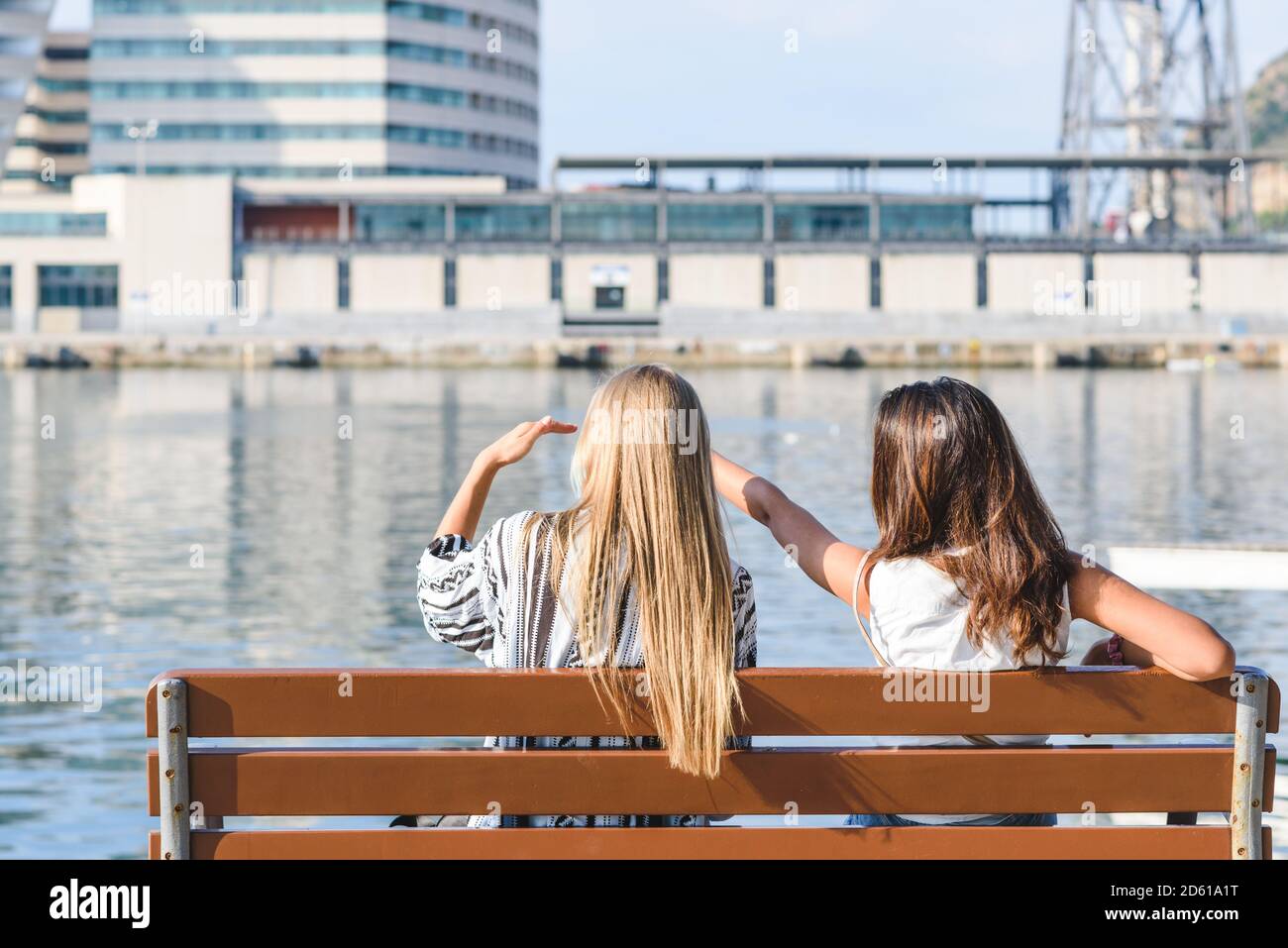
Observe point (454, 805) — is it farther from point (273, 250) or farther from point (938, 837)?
point (273, 250)

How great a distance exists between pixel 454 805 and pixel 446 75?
→ 423ft

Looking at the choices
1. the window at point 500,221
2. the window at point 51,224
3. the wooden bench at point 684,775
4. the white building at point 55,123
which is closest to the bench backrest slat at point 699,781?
the wooden bench at point 684,775

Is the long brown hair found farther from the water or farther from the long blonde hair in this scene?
the water

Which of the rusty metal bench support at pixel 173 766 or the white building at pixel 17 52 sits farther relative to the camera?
the white building at pixel 17 52

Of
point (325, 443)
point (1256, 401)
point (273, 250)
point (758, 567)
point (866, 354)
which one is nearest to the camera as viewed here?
point (758, 567)

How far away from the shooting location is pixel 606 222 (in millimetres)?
107875

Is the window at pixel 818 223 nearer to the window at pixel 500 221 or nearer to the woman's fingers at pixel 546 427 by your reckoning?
the window at pixel 500 221

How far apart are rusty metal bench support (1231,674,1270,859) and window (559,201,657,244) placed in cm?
10333

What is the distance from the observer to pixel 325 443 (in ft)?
140

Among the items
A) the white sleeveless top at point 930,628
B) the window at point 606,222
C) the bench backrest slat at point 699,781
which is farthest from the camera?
the window at point 606,222

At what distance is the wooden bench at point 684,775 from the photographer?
451 cm

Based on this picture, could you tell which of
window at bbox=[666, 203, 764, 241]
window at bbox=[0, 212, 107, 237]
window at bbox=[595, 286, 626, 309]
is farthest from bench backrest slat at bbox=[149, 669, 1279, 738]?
window at bbox=[0, 212, 107, 237]
